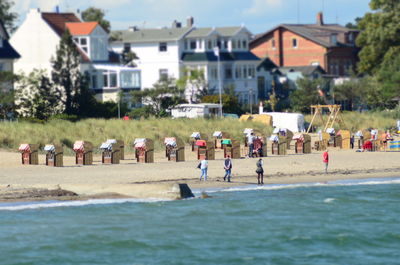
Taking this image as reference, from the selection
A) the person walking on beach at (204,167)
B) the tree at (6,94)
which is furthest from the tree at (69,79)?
the person walking on beach at (204,167)

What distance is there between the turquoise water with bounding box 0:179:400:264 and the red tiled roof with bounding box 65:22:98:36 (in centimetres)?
4291

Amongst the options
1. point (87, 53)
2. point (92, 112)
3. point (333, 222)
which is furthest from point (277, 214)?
point (87, 53)

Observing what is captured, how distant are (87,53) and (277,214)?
153 feet

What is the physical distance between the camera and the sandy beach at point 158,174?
119 ft

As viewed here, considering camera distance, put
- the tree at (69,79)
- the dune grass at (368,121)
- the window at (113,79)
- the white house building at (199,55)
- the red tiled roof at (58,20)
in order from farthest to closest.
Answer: the white house building at (199,55) → the red tiled roof at (58,20) → the window at (113,79) → the tree at (69,79) → the dune grass at (368,121)

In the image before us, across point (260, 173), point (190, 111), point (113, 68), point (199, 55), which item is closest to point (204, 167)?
point (260, 173)

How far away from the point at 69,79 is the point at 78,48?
1281cm

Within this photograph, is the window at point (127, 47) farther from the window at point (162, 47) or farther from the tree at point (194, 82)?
the tree at point (194, 82)

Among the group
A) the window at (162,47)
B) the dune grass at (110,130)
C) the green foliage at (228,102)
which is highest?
the window at (162,47)

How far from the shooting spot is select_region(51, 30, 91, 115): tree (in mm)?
66125

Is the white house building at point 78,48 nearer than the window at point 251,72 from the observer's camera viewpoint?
Yes

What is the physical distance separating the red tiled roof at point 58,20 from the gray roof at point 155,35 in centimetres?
625

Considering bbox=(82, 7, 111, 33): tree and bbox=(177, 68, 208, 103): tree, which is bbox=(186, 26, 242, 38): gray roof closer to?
bbox=(177, 68, 208, 103): tree

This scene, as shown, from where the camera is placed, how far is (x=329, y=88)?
9019 cm
